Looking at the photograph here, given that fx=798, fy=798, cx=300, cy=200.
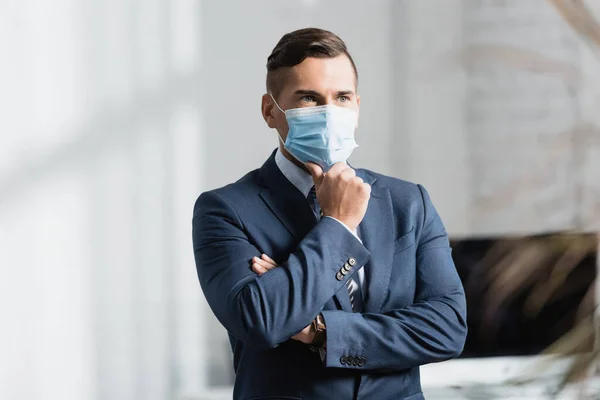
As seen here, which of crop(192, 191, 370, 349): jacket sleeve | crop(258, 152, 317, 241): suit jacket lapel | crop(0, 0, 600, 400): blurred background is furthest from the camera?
crop(0, 0, 600, 400): blurred background

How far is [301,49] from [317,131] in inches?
6.0

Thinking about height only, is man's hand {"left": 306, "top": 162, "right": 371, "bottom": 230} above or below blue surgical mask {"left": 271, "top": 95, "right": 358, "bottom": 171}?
below

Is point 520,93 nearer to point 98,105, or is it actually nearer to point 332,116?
point 98,105

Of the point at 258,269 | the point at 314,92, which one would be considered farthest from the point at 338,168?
the point at 258,269

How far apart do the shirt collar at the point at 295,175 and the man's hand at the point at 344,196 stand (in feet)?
0.17

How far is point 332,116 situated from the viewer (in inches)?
58.5

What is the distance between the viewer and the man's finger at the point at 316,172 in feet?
4.84

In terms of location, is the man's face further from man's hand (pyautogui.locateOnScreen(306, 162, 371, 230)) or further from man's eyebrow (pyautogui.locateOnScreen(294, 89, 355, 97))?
man's hand (pyautogui.locateOnScreen(306, 162, 371, 230))

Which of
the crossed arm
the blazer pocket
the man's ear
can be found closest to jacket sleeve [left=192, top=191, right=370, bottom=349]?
the crossed arm

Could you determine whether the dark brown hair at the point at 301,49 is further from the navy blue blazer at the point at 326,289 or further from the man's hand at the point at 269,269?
the man's hand at the point at 269,269

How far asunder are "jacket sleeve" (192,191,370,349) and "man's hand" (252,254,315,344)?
1 centimetres

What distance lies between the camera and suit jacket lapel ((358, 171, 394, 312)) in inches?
56.1

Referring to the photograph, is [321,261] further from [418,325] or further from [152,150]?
[152,150]

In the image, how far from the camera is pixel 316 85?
145 centimetres
